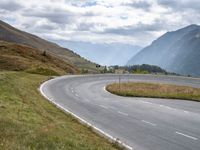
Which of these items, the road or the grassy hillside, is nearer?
the road

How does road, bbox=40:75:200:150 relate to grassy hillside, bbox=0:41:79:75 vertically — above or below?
below

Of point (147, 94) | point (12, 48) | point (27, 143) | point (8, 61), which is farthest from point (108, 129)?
point (12, 48)

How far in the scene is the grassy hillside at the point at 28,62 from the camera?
8181 cm

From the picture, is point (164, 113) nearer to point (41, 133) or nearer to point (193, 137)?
point (193, 137)

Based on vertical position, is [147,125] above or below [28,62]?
below

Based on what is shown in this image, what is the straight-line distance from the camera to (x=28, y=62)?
90.9m

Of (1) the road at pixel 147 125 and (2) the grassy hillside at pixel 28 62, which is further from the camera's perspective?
(2) the grassy hillside at pixel 28 62

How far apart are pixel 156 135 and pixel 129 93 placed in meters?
25.2

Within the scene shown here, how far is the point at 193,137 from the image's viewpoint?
17.6 meters

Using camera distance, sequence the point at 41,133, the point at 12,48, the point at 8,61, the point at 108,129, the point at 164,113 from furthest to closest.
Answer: the point at 12,48
the point at 8,61
the point at 164,113
the point at 108,129
the point at 41,133

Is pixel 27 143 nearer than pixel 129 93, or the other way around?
pixel 27 143

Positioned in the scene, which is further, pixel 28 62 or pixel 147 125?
pixel 28 62

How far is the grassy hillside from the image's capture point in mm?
81812

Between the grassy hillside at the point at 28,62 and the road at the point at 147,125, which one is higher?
the grassy hillside at the point at 28,62
